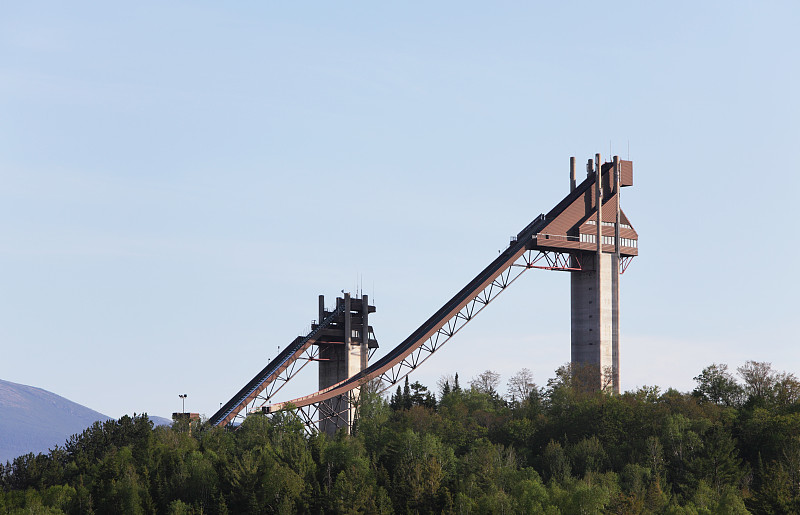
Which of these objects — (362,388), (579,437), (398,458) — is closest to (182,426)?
(362,388)

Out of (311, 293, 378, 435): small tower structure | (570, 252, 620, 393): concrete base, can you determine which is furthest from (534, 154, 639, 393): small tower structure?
(311, 293, 378, 435): small tower structure

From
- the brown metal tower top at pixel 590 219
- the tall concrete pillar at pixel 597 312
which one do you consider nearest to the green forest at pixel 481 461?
the tall concrete pillar at pixel 597 312

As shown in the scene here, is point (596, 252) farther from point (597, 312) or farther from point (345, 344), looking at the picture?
point (345, 344)

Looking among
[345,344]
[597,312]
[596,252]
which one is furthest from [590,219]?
[345,344]

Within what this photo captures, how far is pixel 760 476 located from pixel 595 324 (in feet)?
86.8

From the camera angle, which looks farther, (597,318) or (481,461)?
(597,318)

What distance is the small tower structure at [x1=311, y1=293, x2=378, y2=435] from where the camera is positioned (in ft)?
460

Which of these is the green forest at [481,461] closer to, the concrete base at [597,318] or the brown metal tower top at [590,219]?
the concrete base at [597,318]

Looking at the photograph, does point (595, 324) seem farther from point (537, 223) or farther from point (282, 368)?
point (282, 368)

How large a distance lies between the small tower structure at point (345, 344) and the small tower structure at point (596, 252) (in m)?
27.8

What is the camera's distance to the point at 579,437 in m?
117

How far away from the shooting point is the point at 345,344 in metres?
140

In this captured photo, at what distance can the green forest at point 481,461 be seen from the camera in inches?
4045

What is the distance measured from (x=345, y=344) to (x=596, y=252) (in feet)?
112
